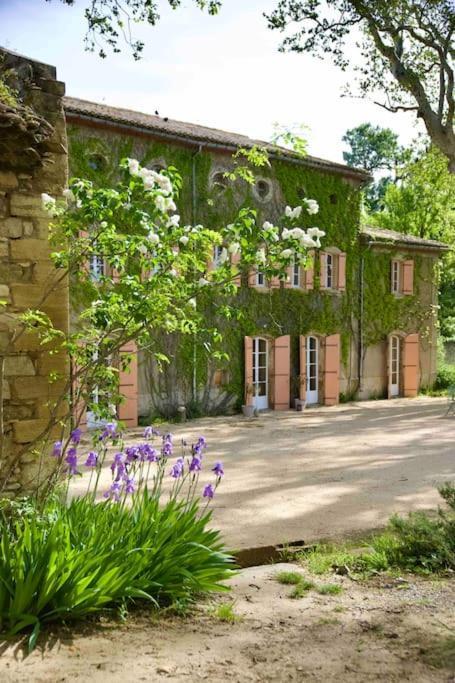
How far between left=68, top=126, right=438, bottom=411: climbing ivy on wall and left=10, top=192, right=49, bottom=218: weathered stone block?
349 inches

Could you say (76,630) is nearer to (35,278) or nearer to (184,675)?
(184,675)

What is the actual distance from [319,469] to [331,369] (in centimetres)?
917

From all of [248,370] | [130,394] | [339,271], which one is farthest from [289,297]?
[130,394]

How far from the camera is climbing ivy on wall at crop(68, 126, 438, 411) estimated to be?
1427 centimetres

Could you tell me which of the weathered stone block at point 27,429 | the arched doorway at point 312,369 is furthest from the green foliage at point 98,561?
the arched doorway at point 312,369

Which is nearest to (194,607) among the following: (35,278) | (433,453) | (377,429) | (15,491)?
(15,491)

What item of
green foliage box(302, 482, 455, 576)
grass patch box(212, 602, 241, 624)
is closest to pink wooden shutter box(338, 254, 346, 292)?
green foliage box(302, 482, 455, 576)

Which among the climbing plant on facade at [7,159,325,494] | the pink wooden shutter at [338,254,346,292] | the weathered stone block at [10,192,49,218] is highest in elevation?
A: the pink wooden shutter at [338,254,346,292]

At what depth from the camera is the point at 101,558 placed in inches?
148

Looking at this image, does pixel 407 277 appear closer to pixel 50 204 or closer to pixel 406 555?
pixel 406 555

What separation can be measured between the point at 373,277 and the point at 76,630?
17161mm

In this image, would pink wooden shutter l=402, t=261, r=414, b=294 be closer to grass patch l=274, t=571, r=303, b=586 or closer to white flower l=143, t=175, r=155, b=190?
grass patch l=274, t=571, r=303, b=586

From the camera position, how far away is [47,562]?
3.68 meters

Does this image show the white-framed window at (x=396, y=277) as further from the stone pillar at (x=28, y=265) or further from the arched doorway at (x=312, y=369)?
the stone pillar at (x=28, y=265)
